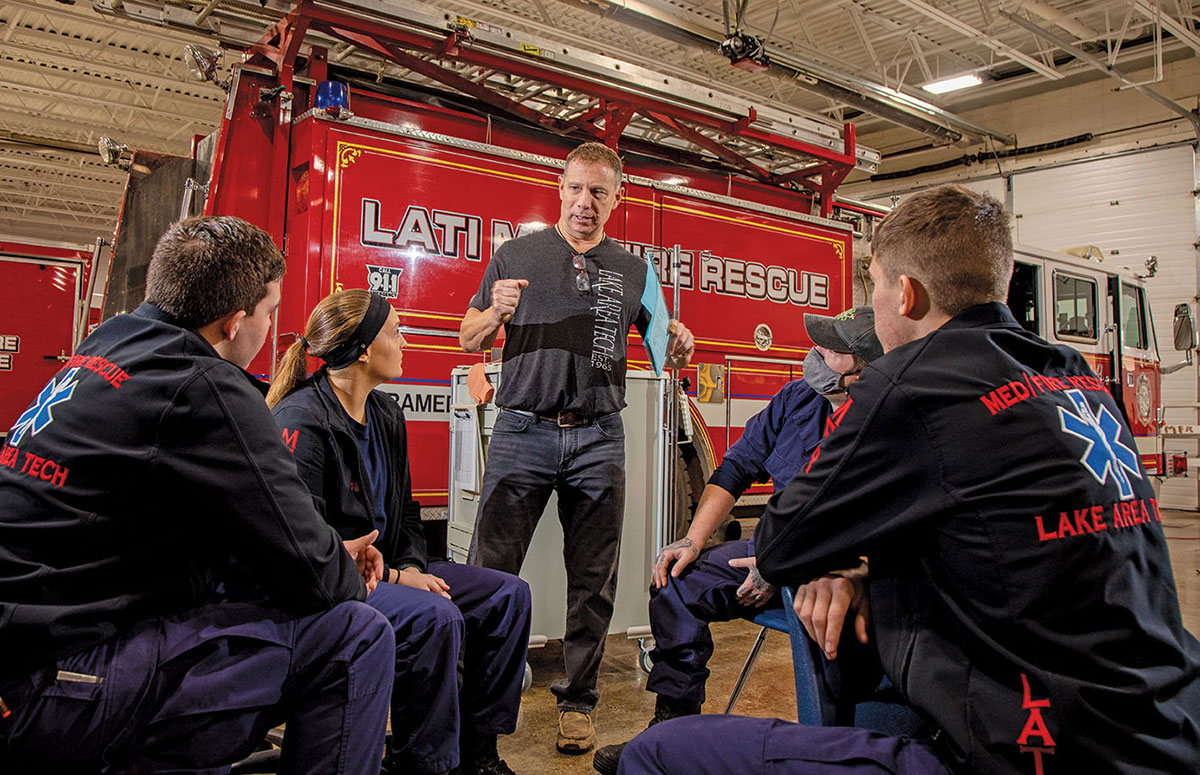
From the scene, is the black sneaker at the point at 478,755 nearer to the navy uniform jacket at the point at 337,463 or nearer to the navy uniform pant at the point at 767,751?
the navy uniform jacket at the point at 337,463

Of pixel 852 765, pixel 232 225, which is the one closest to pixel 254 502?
pixel 232 225

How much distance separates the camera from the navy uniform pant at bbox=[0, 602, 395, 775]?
1.36m

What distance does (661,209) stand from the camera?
5.67 meters

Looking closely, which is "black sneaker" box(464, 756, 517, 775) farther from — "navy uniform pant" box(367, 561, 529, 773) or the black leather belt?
the black leather belt

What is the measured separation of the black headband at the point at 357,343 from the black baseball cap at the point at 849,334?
1.25 metres

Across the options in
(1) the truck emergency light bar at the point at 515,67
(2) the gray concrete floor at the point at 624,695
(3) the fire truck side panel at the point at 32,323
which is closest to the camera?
(2) the gray concrete floor at the point at 624,695

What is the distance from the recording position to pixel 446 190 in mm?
4723

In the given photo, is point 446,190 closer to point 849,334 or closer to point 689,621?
point 849,334

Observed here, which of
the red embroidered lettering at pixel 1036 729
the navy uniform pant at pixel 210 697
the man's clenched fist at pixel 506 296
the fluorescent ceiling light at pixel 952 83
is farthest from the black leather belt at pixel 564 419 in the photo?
the fluorescent ceiling light at pixel 952 83

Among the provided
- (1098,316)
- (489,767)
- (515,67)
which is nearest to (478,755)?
(489,767)

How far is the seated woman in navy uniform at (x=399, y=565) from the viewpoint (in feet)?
6.61

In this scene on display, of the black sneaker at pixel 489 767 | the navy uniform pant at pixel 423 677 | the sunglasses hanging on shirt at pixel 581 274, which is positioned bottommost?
the black sneaker at pixel 489 767

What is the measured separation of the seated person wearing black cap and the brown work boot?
0.22 m

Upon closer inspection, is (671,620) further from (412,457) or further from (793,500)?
(412,457)
